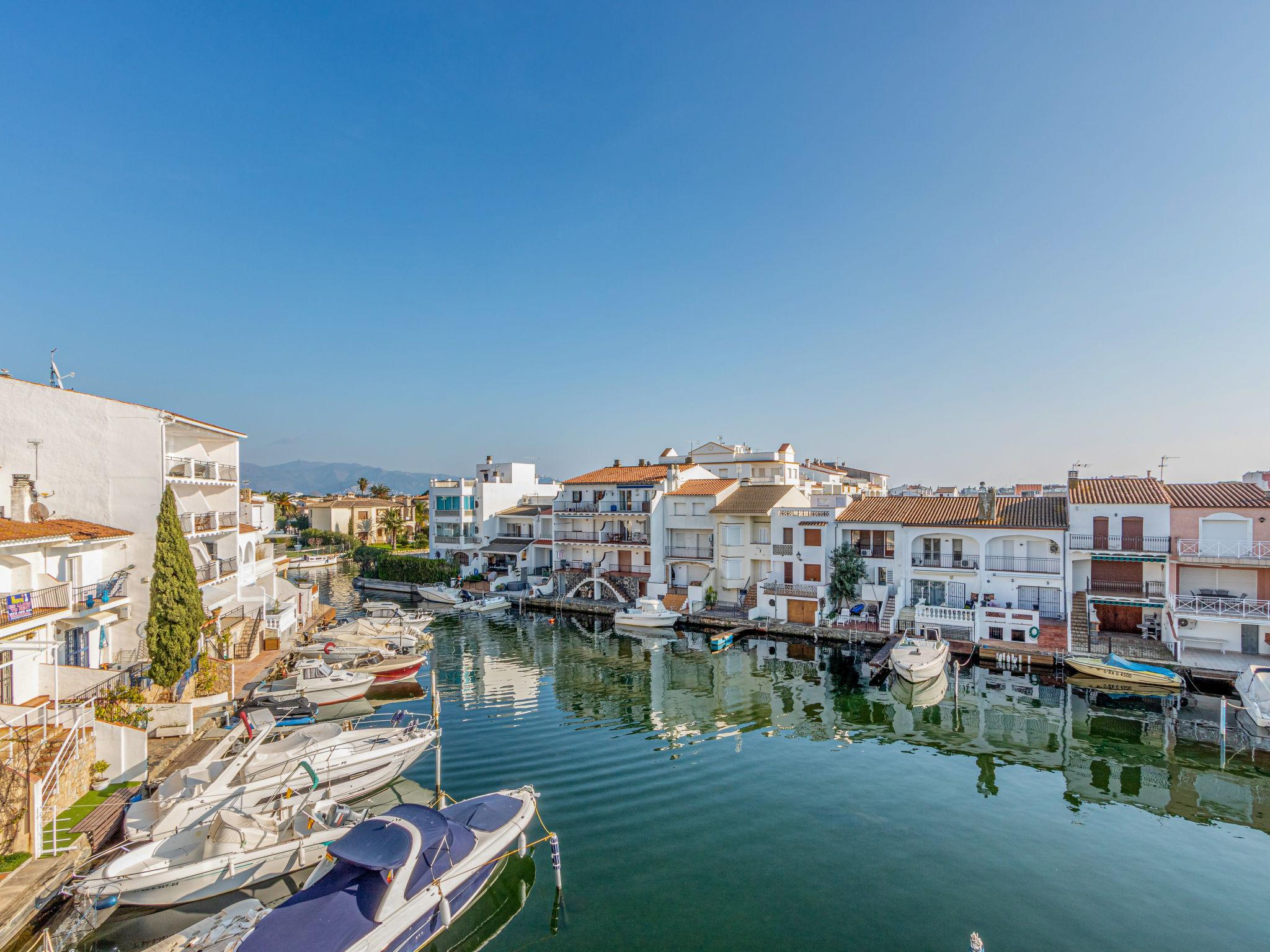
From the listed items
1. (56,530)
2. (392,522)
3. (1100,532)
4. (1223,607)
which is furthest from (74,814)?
(392,522)

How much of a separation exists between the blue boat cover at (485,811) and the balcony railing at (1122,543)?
100 ft

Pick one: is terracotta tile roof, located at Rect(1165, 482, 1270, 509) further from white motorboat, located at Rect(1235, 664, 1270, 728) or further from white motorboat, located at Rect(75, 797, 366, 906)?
white motorboat, located at Rect(75, 797, 366, 906)

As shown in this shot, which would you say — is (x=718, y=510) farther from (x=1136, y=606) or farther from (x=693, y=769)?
(x=693, y=769)

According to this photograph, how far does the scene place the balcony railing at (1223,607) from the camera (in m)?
26.9

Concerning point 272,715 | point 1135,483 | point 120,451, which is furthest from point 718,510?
point 120,451

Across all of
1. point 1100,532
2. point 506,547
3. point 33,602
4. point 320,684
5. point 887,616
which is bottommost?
point 320,684

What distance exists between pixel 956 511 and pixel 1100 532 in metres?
6.69

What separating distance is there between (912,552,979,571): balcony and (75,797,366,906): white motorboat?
104ft

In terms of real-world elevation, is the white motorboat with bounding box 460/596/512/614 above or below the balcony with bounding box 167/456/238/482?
below

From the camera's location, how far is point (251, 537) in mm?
31266

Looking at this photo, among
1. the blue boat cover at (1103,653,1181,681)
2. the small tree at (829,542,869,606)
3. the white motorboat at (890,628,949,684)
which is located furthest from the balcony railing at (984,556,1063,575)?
the small tree at (829,542,869,606)

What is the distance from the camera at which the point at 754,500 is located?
140 ft

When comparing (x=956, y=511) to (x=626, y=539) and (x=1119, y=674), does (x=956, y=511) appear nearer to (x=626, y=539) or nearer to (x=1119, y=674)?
(x=1119, y=674)

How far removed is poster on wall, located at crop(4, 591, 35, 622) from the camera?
15.5 m
